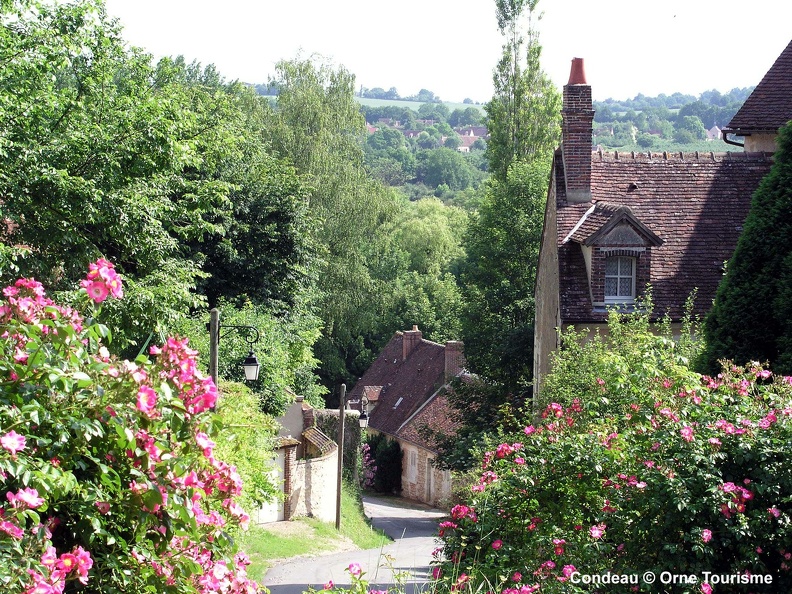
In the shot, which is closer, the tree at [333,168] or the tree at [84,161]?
the tree at [84,161]

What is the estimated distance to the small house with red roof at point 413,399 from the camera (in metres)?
43.3

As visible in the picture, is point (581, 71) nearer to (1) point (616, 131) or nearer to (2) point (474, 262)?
(2) point (474, 262)

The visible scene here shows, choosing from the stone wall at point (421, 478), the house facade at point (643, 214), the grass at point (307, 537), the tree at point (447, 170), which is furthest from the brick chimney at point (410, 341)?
the tree at point (447, 170)

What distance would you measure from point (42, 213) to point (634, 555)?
42.0 ft

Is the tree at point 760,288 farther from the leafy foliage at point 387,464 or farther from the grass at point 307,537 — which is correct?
the leafy foliage at point 387,464

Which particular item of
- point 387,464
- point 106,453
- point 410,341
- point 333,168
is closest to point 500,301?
point 333,168

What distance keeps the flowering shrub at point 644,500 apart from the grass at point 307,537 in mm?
13659

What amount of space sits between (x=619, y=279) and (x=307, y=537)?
12483mm

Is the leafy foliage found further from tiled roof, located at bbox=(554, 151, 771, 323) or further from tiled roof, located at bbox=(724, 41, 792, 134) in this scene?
tiled roof, located at bbox=(724, 41, 792, 134)

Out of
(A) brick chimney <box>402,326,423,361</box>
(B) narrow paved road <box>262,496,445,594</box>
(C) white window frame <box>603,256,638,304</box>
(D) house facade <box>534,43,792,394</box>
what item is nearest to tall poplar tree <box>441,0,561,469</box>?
(B) narrow paved road <box>262,496,445,594</box>

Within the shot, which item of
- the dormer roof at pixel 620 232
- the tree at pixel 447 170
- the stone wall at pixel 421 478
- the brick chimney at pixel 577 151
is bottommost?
the stone wall at pixel 421 478

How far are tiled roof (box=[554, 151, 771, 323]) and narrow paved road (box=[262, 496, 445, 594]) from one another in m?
7.40

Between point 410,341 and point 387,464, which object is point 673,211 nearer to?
point 387,464

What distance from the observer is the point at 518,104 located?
40594mm
